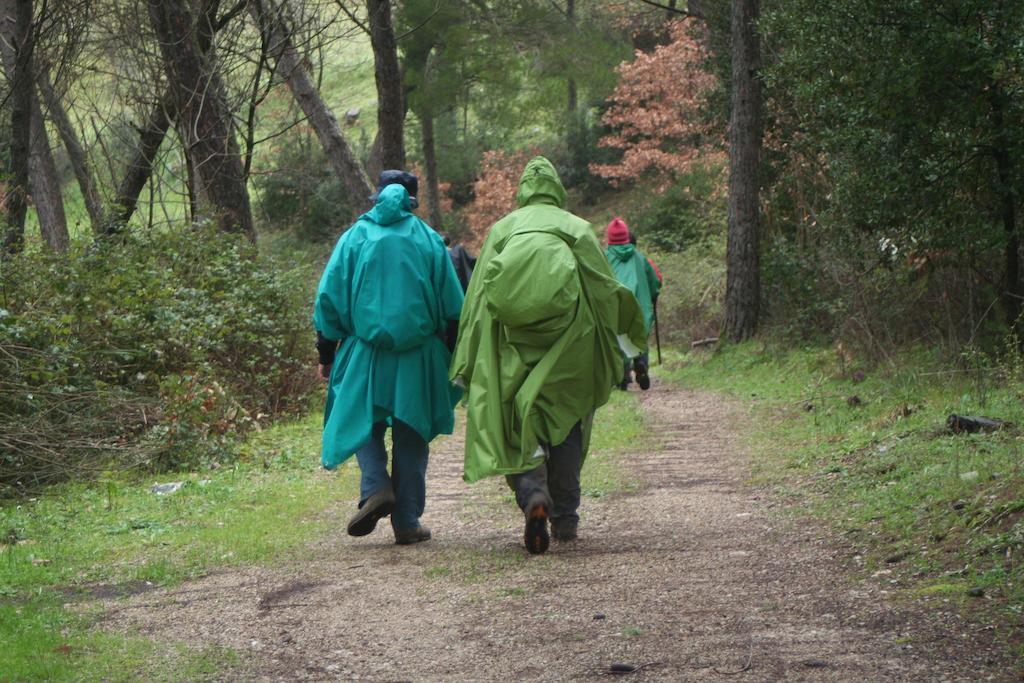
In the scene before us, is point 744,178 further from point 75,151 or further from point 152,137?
point 75,151

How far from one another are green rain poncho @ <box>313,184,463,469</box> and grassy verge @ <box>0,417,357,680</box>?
2.87 feet

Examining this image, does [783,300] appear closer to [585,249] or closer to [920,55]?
[920,55]

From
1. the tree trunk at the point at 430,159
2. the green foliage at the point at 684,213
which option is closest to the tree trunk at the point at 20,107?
the green foliage at the point at 684,213

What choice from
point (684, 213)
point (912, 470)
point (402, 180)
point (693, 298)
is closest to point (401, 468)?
point (402, 180)

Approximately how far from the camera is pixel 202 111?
1619cm

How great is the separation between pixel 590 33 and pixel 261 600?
1085 inches

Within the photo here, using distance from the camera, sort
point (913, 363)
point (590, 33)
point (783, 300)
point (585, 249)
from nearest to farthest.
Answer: point (585, 249) → point (913, 363) → point (783, 300) → point (590, 33)

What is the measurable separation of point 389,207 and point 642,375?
8.81 meters

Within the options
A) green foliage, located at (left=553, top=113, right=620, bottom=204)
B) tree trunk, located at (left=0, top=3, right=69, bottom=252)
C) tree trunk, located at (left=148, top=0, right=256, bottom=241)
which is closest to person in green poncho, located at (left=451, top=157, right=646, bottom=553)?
tree trunk, located at (left=148, top=0, right=256, bottom=241)

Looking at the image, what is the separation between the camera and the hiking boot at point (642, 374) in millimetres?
15195

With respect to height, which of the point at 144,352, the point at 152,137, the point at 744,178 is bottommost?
the point at 144,352

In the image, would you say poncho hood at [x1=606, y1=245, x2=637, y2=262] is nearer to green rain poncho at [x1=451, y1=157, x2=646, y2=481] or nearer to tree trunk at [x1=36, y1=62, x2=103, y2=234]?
tree trunk at [x1=36, y1=62, x2=103, y2=234]

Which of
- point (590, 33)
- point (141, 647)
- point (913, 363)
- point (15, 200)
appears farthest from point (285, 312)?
point (590, 33)

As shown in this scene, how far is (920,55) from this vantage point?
32.9 feet
